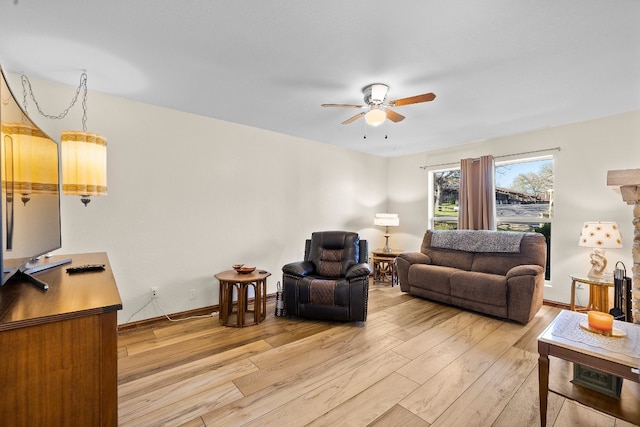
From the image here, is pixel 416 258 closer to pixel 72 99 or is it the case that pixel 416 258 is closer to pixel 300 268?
pixel 300 268

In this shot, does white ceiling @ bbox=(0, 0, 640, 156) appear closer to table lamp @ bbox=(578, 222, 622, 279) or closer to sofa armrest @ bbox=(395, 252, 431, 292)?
table lamp @ bbox=(578, 222, 622, 279)

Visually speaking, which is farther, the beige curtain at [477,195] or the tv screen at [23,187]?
the beige curtain at [477,195]

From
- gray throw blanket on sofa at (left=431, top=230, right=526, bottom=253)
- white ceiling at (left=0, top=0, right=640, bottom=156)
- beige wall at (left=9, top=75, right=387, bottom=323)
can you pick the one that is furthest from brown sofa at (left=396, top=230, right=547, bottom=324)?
beige wall at (left=9, top=75, right=387, bottom=323)

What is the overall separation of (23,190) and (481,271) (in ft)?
14.2

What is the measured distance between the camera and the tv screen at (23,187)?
3.66 ft

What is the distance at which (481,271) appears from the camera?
3.68 metres

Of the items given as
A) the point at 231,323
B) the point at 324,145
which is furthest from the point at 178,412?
the point at 324,145

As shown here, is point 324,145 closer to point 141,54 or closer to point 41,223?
point 141,54

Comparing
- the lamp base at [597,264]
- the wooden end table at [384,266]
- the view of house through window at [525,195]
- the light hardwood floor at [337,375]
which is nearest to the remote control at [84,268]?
the light hardwood floor at [337,375]

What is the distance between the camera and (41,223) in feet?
4.99

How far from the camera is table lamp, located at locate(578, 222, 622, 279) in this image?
9.36 ft

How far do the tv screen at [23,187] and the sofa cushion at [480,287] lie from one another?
3797 millimetres

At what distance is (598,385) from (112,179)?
4135 millimetres

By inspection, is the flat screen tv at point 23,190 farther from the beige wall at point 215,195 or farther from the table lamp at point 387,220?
the table lamp at point 387,220
